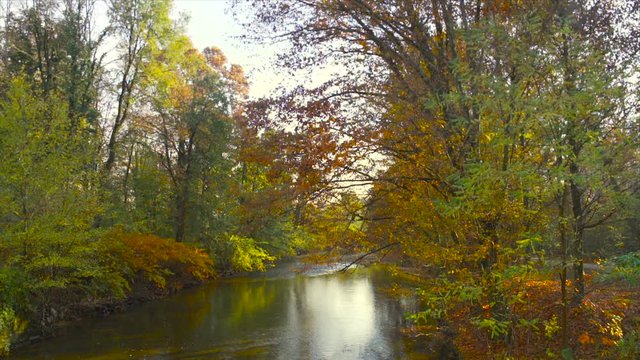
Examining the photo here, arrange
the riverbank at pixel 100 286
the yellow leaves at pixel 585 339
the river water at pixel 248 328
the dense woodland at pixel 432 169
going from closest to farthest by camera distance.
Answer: the dense woodland at pixel 432 169 < the yellow leaves at pixel 585 339 < the river water at pixel 248 328 < the riverbank at pixel 100 286

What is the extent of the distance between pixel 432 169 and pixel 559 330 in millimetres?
3842

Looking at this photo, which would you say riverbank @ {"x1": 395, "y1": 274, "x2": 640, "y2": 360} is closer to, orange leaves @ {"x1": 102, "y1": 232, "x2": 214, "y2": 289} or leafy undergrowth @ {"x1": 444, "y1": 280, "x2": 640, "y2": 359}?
leafy undergrowth @ {"x1": 444, "y1": 280, "x2": 640, "y2": 359}

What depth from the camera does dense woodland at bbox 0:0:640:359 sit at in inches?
222

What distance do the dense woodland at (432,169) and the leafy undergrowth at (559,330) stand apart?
0.05m

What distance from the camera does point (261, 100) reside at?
9.44 m

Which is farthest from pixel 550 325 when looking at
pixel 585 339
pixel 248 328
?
pixel 248 328

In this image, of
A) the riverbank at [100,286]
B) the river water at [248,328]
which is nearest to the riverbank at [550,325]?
the river water at [248,328]

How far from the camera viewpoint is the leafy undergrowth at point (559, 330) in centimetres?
750

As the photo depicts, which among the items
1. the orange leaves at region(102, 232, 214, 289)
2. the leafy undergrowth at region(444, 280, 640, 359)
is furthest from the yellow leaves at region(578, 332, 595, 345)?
the orange leaves at region(102, 232, 214, 289)

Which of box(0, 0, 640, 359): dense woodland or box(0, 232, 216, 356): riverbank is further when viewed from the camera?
box(0, 232, 216, 356): riverbank

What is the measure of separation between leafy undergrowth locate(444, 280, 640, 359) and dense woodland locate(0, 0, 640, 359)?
0.17 feet

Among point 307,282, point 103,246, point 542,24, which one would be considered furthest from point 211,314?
point 542,24

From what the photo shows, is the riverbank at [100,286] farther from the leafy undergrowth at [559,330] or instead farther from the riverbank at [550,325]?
the leafy undergrowth at [559,330]

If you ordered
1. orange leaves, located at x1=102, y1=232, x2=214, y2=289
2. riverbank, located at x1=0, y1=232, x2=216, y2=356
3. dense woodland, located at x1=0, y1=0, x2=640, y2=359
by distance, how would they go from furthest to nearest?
orange leaves, located at x1=102, y1=232, x2=214, y2=289 → riverbank, located at x1=0, y1=232, x2=216, y2=356 → dense woodland, located at x1=0, y1=0, x2=640, y2=359
